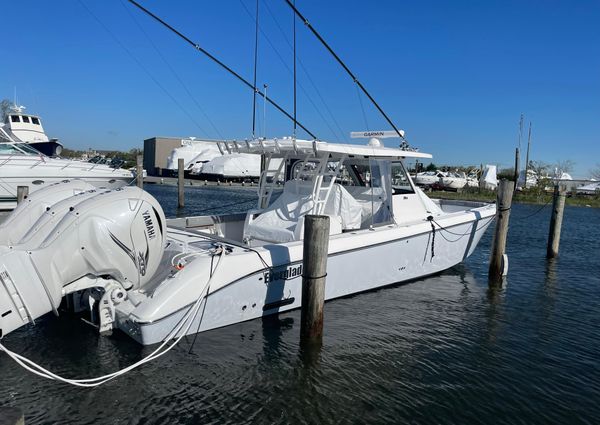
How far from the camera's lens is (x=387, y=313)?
792 centimetres

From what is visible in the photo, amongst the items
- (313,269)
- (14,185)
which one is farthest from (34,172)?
(313,269)

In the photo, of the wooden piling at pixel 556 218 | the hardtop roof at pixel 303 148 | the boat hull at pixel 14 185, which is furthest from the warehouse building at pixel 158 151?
the hardtop roof at pixel 303 148

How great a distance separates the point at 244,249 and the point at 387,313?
277cm

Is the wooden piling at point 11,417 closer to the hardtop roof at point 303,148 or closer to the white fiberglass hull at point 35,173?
the hardtop roof at point 303,148

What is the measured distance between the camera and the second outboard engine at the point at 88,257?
468cm

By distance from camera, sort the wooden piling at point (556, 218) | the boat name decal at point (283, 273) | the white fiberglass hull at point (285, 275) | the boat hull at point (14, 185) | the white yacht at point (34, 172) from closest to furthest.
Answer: the white fiberglass hull at point (285, 275), the boat name decal at point (283, 273), the wooden piling at point (556, 218), the boat hull at point (14, 185), the white yacht at point (34, 172)

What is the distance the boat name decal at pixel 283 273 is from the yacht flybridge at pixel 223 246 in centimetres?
2

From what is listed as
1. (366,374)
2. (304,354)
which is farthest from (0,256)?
(366,374)

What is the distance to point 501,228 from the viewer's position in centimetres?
1044

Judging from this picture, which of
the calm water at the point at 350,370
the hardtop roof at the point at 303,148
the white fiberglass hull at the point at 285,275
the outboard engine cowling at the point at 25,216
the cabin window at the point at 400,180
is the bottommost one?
the calm water at the point at 350,370

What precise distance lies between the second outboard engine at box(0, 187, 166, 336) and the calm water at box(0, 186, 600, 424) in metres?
0.85

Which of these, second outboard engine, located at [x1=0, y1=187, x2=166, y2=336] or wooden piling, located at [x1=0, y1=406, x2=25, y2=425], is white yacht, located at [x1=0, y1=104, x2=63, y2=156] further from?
wooden piling, located at [x1=0, y1=406, x2=25, y2=425]

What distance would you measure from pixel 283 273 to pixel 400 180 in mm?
4009

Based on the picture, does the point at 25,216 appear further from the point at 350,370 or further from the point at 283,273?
the point at 350,370
